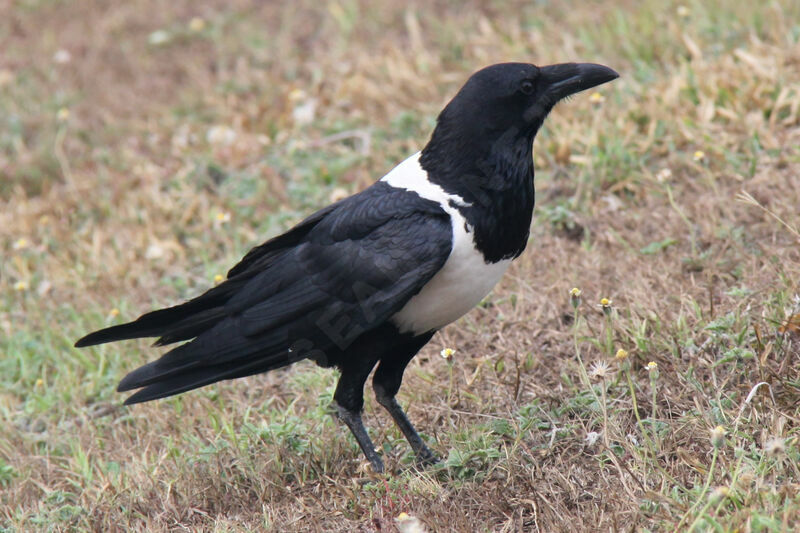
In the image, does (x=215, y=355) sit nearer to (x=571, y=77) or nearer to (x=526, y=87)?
(x=526, y=87)

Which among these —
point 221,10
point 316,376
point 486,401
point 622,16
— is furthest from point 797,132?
point 221,10

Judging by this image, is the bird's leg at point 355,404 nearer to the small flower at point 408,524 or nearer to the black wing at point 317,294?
the black wing at point 317,294

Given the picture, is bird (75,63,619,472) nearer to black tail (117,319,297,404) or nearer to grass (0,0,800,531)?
black tail (117,319,297,404)

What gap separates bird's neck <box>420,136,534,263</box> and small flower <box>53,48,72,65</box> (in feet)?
16.1

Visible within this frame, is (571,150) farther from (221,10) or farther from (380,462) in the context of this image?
(221,10)

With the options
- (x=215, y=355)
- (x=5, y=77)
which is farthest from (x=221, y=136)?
(x=215, y=355)

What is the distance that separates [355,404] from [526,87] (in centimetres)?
128

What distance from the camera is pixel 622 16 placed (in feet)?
20.8

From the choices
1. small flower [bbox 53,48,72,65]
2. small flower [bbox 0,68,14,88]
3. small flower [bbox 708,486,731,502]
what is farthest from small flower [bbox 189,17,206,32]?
small flower [bbox 708,486,731,502]

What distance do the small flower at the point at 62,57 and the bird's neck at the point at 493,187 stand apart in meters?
4.91

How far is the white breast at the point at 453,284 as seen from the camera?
3.22m

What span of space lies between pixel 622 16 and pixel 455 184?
137 inches

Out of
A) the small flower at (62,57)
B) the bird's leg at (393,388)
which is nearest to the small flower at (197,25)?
the small flower at (62,57)

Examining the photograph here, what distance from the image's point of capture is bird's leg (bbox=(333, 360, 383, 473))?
3.46m
